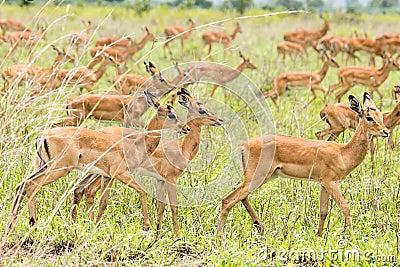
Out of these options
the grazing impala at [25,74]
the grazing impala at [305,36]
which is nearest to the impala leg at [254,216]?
the grazing impala at [25,74]

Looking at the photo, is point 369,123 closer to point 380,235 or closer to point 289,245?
point 380,235

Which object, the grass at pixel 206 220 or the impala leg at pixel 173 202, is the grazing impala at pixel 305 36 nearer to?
the grass at pixel 206 220

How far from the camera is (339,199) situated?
15.8ft

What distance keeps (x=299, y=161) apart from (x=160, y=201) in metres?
1.00

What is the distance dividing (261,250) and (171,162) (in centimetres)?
108

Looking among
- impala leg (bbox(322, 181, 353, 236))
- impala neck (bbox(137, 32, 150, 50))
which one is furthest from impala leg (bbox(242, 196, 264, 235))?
impala neck (bbox(137, 32, 150, 50))

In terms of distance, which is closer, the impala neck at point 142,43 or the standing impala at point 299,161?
the standing impala at point 299,161

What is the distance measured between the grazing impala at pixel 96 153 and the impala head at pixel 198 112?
104 millimetres

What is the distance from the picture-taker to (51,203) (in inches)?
196

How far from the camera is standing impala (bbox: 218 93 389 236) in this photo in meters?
4.89

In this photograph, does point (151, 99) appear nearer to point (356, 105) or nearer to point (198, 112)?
point (198, 112)

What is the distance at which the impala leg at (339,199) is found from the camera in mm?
4785

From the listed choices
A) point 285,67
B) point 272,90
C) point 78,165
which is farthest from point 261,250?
point 285,67

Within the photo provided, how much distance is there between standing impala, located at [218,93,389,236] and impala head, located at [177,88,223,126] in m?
0.27
